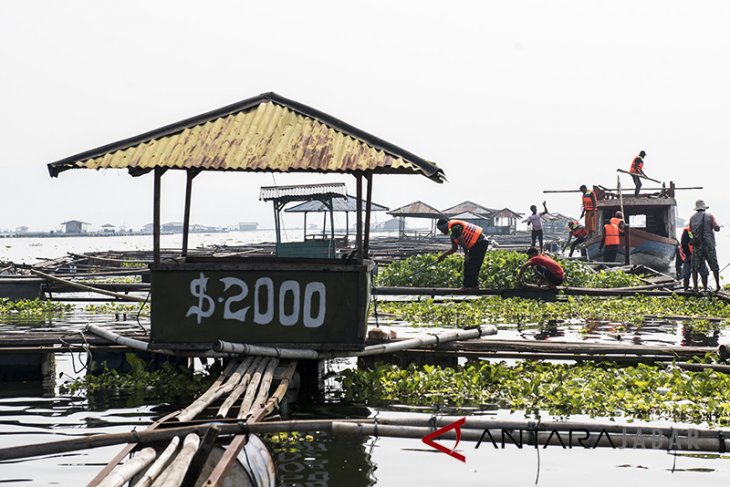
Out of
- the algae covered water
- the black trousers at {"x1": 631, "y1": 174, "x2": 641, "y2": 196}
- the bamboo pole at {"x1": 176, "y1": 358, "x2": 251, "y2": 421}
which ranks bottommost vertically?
the algae covered water

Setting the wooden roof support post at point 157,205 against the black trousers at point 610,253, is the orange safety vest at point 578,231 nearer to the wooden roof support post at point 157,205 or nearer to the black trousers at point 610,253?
the black trousers at point 610,253

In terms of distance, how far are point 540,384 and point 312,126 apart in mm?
4089

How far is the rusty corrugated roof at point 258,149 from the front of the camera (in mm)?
10938

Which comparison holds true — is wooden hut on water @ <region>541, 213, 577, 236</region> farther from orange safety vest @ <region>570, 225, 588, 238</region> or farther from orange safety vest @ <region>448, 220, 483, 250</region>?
orange safety vest @ <region>448, 220, 483, 250</region>

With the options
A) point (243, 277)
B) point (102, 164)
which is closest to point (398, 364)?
point (243, 277)

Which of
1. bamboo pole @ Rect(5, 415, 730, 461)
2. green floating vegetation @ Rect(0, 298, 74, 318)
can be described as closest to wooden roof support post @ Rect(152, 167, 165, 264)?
bamboo pole @ Rect(5, 415, 730, 461)

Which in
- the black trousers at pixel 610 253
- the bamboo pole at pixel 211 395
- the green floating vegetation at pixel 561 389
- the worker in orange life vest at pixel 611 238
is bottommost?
the green floating vegetation at pixel 561 389

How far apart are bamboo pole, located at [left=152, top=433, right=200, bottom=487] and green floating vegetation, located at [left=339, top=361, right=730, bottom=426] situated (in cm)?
444

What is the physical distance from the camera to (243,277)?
1103cm

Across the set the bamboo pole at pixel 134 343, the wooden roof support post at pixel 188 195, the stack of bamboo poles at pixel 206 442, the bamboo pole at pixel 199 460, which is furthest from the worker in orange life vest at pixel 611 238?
the bamboo pole at pixel 199 460

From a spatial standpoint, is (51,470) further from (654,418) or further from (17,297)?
(17,297)

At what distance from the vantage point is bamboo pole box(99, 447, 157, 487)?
588 centimetres

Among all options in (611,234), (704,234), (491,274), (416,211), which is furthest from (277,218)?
(416,211)

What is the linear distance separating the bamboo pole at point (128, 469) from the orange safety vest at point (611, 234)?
996 inches
